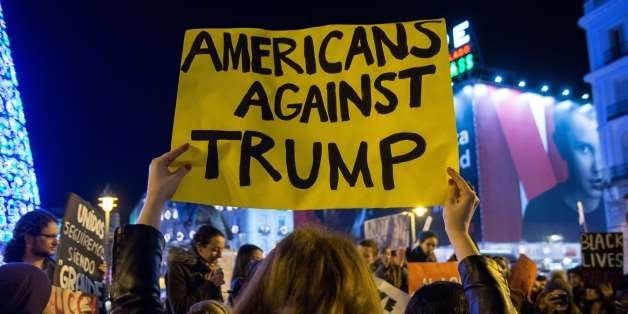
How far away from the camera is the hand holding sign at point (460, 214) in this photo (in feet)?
7.67

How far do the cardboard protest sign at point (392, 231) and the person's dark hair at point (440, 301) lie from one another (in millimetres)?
9204

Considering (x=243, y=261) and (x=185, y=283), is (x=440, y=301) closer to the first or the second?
(x=185, y=283)

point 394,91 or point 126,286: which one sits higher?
point 394,91

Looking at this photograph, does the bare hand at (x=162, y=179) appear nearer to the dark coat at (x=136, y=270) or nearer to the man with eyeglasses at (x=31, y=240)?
the dark coat at (x=136, y=270)

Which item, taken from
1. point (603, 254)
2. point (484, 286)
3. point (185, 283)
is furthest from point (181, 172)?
point (603, 254)

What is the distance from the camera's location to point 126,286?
6.26 ft

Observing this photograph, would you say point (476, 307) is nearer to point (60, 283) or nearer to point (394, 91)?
point (394, 91)

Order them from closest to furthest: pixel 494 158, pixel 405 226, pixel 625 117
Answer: pixel 405 226 → pixel 625 117 → pixel 494 158

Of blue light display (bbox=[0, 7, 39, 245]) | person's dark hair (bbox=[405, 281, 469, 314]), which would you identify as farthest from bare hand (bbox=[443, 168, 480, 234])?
blue light display (bbox=[0, 7, 39, 245])

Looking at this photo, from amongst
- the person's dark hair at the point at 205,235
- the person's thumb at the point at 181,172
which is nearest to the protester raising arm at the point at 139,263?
the person's thumb at the point at 181,172

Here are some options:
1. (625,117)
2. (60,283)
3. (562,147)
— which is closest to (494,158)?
(562,147)

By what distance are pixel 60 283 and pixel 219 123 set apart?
2.63m

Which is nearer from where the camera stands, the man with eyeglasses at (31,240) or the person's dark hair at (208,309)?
the person's dark hair at (208,309)

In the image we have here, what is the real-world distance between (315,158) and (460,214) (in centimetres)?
84
